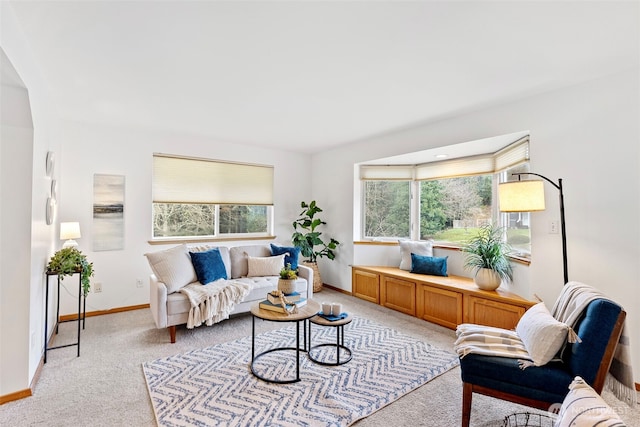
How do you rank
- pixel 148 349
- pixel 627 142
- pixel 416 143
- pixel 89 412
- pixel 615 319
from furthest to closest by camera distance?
pixel 416 143 < pixel 148 349 < pixel 627 142 < pixel 89 412 < pixel 615 319

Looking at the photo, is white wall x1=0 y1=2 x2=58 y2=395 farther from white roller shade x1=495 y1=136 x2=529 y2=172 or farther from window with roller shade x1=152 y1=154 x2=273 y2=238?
white roller shade x1=495 y1=136 x2=529 y2=172

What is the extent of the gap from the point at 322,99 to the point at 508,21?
1694 millimetres

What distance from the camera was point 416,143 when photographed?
13.3ft

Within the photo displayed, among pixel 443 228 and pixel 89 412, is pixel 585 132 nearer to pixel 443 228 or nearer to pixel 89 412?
pixel 443 228

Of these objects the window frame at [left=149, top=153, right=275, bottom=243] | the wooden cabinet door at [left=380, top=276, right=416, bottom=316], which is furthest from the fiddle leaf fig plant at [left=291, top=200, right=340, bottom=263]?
the wooden cabinet door at [left=380, top=276, right=416, bottom=316]

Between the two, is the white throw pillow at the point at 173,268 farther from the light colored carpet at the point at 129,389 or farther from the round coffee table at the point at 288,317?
the round coffee table at the point at 288,317

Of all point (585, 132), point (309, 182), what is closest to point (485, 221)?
point (585, 132)

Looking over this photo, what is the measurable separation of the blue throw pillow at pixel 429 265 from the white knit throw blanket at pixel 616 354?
2.15 metres

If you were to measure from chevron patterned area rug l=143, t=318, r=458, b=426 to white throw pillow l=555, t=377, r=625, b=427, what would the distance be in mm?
1292

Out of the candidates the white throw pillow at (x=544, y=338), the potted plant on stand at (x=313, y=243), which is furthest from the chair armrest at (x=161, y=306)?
the white throw pillow at (x=544, y=338)

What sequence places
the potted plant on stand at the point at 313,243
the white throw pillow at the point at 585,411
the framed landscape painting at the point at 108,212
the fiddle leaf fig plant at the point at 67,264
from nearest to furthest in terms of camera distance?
1. the white throw pillow at the point at 585,411
2. the fiddle leaf fig plant at the point at 67,264
3. the framed landscape painting at the point at 108,212
4. the potted plant on stand at the point at 313,243

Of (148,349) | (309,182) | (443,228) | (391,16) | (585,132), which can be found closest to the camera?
(391,16)

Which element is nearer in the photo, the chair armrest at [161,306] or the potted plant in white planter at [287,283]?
the potted plant in white planter at [287,283]

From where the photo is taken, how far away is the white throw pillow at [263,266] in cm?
412
